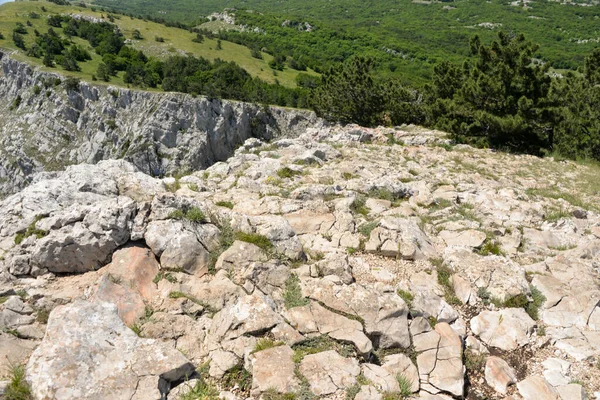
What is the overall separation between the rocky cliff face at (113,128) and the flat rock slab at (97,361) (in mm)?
52993

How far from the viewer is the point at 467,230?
32.7ft

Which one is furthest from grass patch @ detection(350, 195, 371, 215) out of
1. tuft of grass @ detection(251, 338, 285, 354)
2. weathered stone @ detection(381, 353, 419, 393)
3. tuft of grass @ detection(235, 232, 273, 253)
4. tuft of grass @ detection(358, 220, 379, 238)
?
tuft of grass @ detection(251, 338, 285, 354)

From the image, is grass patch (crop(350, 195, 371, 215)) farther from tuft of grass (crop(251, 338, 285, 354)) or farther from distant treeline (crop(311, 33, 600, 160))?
distant treeline (crop(311, 33, 600, 160))

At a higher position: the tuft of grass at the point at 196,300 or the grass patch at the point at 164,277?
the grass patch at the point at 164,277

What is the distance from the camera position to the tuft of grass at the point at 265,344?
5676mm

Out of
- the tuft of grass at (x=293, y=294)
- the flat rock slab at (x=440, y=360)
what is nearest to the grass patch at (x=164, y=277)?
the tuft of grass at (x=293, y=294)

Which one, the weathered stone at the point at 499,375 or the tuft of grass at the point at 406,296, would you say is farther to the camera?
the tuft of grass at the point at 406,296

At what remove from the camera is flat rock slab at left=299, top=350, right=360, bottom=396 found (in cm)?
516

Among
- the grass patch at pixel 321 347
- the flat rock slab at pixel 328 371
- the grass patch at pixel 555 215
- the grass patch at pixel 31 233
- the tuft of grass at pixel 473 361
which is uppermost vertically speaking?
the grass patch at pixel 31 233

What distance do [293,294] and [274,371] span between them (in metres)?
1.80

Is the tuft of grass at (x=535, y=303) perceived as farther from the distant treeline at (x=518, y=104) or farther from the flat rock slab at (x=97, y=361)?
the distant treeline at (x=518, y=104)

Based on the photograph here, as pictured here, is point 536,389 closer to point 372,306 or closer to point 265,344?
point 372,306

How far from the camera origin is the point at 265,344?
5.76 meters

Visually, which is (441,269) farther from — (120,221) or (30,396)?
(30,396)
